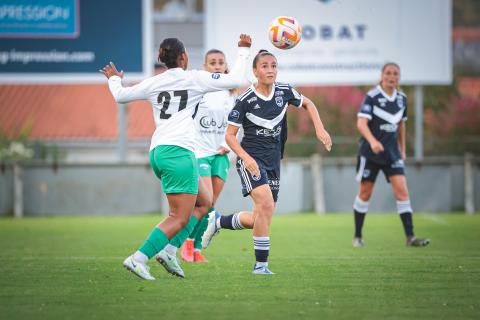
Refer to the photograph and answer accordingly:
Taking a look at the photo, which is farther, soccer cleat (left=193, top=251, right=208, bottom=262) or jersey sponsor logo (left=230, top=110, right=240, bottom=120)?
soccer cleat (left=193, top=251, right=208, bottom=262)

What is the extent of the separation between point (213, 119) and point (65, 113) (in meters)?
16.8

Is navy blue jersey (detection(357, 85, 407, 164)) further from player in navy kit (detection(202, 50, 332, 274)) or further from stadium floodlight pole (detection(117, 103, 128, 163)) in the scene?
stadium floodlight pole (detection(117, 103, 128, 163))

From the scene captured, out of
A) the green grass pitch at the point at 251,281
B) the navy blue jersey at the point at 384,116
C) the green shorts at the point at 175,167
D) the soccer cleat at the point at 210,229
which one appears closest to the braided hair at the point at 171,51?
the green shorts at the point at 175,167

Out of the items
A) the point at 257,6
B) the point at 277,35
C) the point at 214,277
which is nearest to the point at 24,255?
the point at 214,277

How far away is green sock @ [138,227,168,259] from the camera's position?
7.88 metres

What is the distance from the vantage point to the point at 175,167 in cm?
789

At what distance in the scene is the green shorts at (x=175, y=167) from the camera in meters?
7.90

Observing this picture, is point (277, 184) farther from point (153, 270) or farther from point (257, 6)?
point (257, 6)

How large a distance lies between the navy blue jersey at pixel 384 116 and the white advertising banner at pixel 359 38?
8.04 metres

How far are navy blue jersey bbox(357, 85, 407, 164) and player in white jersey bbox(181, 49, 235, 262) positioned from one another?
2.06 m

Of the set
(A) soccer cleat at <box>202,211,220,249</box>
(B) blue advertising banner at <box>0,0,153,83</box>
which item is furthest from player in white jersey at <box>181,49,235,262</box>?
(B) blue advertising banner at <box>0,0,153,83</box>

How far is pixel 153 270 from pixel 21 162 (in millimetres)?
10885

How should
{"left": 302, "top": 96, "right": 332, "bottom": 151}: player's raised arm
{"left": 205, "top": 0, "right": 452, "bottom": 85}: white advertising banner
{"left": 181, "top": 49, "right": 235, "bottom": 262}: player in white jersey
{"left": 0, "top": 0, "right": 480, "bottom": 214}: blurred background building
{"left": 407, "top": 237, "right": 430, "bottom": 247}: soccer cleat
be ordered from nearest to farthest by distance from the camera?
1. {"left": 302, "top": 96, "right": 332, "bottom": 151}: player's raised arm
2. {"left": 181, "top": 49, "right": 235, "bottom": 262}: player in white jersey
3. {"left": 407, "top": 237, "right": 430, "bottom": 247}: soccer cleat
4. {"left": 0, "top": 0, "right": 480, "bottom": 214}: blurred background building
5. {"left": 205, "top": 0, "right": 452, "bottom": 85}: white advertising banner

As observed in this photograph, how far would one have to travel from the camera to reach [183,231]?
8.88 metres
